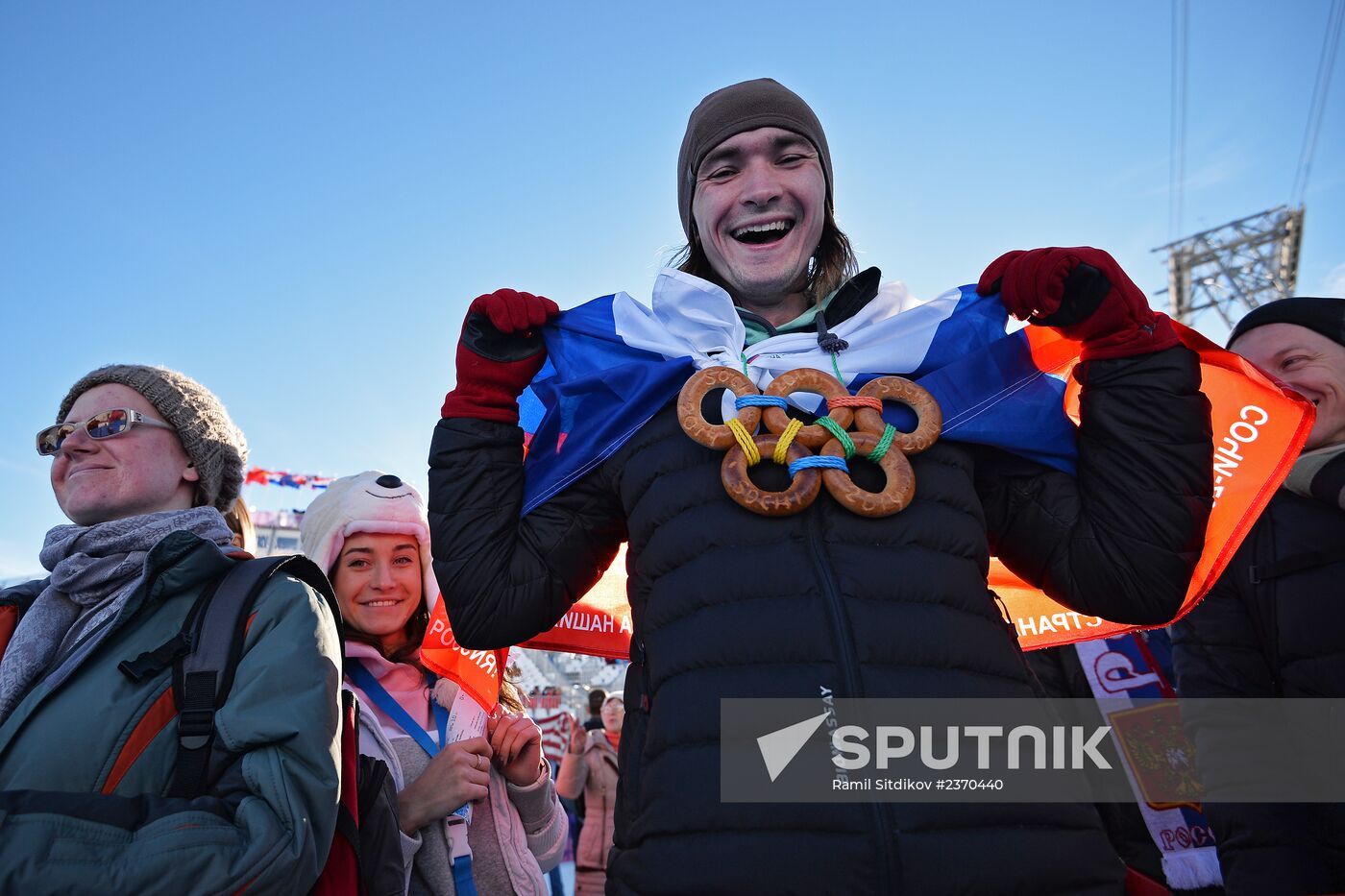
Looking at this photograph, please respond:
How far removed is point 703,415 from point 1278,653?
1.80m

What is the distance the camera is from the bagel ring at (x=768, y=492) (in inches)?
62.4

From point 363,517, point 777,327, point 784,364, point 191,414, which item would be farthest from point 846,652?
point 363,517

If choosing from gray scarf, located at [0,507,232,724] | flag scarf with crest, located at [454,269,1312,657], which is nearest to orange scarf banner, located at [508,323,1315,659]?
flag scarf with crest, located at [454,269,1312,657]

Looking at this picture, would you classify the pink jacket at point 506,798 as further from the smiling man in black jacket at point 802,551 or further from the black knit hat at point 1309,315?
the black knit hat at point 1309,315

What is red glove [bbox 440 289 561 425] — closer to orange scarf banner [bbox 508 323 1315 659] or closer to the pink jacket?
orange scarf banner [bbox 508 323 1315 659]

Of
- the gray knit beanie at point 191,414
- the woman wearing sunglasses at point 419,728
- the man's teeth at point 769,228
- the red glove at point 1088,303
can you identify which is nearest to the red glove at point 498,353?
the man's teeth at point 769,228

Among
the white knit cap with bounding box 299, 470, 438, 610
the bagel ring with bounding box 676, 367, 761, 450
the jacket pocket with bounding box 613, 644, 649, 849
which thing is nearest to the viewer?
the jacket pocket with bounding box 613, 644, 649, 849

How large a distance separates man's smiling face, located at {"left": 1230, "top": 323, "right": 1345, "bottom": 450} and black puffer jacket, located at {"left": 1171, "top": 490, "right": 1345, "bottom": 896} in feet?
0.84

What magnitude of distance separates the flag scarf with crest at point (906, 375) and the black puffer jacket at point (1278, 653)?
0.57m

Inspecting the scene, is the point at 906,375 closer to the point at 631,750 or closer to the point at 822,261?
the point at 822,261

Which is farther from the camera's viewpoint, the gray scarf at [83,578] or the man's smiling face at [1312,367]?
the man's smiling face at [1312,367]

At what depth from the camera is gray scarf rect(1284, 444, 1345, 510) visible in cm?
231

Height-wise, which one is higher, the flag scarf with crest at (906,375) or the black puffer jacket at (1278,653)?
the flag scarf with crest at (906,375)

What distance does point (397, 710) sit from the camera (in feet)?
8.91
